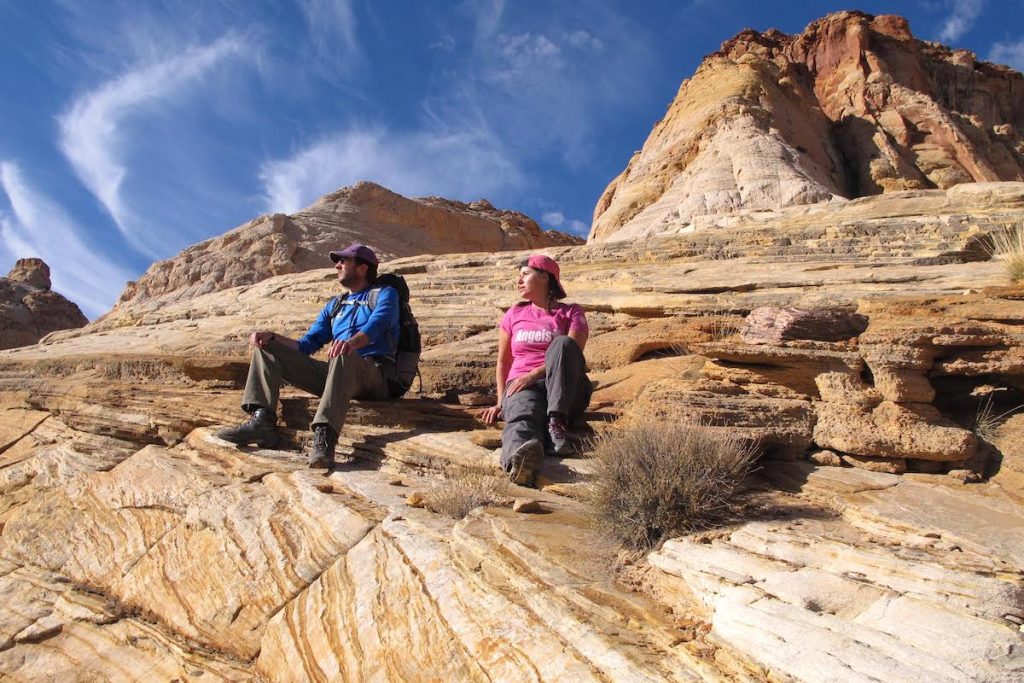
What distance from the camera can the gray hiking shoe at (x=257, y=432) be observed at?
4730mm

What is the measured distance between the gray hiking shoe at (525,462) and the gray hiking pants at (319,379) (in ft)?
4.55

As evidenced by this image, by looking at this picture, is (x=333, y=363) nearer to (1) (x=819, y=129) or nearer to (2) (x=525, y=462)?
(2) (x=525, y=462)

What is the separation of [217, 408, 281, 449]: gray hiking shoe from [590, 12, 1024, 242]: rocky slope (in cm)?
1086

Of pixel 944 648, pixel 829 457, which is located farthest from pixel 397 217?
pixel 944 648

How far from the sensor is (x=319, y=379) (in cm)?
519

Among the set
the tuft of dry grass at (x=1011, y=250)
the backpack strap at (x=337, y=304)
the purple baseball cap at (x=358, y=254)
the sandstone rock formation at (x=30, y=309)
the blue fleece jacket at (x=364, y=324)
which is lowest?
the blue fleece jacket at (x=364, y=324)

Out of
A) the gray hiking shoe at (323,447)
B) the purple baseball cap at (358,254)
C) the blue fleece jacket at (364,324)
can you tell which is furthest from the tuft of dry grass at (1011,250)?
the gray hiking shoe at (323,447)

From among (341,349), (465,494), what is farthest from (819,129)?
(465,494)

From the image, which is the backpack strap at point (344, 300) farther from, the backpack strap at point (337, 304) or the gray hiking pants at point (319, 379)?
the gray hiking pants at point (319, 379)

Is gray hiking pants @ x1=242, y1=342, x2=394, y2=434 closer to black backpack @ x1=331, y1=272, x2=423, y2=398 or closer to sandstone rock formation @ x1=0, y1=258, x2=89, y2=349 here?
black backpack @ x1=331, y1=272, x2=423, y2=398

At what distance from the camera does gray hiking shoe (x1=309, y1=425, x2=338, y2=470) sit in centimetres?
431


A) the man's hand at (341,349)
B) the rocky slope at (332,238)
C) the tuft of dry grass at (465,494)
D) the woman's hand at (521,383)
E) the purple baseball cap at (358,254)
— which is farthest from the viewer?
the rocky slope at (332,238)

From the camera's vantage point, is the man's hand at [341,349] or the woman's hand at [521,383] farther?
the man's hand at [341,349]

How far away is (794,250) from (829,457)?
487cm
